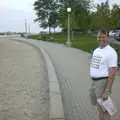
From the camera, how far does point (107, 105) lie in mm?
7762

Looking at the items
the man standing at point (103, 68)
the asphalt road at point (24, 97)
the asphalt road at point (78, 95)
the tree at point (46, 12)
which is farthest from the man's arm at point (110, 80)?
the tree at point (46, 12)

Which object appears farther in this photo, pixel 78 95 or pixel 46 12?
pixel 46 12

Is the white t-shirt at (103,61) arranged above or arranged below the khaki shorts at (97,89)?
above

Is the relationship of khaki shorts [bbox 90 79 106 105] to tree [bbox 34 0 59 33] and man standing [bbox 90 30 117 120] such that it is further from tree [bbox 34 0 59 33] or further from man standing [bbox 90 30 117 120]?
tree [bbox 34 0 59 33]

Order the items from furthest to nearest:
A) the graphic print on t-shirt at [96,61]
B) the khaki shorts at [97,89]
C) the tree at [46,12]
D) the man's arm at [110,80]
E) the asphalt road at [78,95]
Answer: the tree at [46,12] < the asphalt road at [78,95] < the khaki shorts at [97,89] < the graphic print on t-shirt at [96,61] < the man's arm at [110,80]

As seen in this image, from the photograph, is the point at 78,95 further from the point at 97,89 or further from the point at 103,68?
the point at 103,68

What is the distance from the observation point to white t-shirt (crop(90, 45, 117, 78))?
25.2 feet

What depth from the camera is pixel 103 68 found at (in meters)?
7.79

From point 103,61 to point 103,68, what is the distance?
0.45 feet

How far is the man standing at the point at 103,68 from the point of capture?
766 centimetres

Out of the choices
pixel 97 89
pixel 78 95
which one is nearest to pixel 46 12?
pixel 78 95

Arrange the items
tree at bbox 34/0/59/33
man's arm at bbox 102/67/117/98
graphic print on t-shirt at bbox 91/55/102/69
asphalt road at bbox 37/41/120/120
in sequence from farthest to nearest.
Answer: tree at bbox 34/0/59/33, asphalt road at bbox 37/41/120/120, graphic print on t-shirt at bbox 91/55/102/69, man's arm at bbox 102/67/117/98

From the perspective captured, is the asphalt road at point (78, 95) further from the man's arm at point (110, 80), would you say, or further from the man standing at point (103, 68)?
the man's arm at point (110, 80)

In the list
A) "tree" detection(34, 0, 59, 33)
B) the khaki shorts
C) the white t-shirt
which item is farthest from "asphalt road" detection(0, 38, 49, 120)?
"tree" detection(34, 0, 59, 33)
